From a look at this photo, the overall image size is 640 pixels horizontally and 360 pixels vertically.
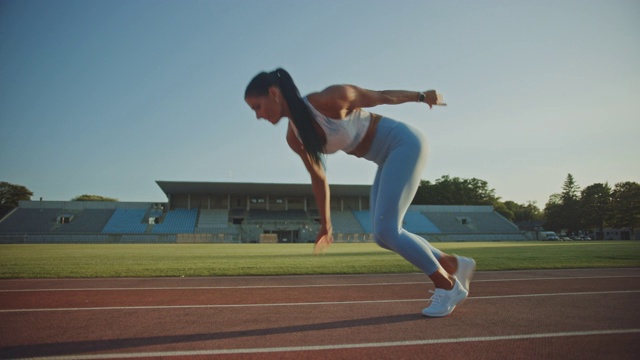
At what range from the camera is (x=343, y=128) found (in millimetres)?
3121

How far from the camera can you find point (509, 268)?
30.0 ft

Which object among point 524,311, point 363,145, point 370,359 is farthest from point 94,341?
point 524,311

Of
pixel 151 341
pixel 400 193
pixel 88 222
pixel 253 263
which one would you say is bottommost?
pixel 253 263

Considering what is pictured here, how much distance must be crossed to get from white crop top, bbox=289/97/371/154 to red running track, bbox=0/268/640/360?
1.50 meters

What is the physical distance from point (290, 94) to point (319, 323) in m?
1.99

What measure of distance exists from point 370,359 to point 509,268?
311 inches

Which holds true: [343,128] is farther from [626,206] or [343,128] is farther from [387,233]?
[626,206]

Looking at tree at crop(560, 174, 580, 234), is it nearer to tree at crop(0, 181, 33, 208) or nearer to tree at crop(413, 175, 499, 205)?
tree at crop(413, 175, 499, 205)

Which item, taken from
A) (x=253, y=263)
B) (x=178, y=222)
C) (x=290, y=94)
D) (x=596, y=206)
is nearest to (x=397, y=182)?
(x=290, y=94)

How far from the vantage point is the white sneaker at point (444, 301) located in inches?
141

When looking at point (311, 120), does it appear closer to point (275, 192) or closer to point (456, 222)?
point (275, 192)

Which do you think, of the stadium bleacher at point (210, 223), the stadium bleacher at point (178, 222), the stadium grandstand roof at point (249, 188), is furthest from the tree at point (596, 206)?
the stadium bleacher at point (178, 222)

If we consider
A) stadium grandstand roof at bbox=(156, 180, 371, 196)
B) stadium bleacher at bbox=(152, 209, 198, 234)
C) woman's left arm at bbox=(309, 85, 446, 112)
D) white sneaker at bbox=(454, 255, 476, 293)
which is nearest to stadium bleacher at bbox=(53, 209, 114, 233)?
stadium bleacher at bbox=(152, 209, 198, 234)

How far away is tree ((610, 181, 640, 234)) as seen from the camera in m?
72.6
